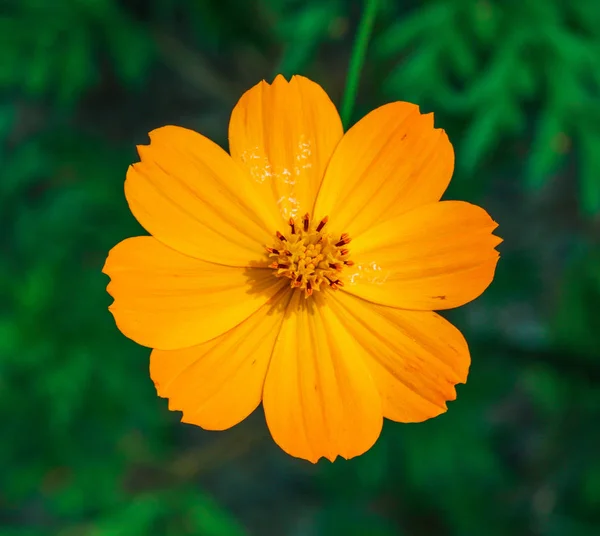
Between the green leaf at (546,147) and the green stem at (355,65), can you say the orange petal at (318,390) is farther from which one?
the green leaf at (546,147)

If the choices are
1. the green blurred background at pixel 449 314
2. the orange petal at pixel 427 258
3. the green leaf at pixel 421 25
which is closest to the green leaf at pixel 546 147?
the green blurred background at pixel 449 314

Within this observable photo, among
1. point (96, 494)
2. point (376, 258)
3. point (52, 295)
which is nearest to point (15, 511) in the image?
point (96, 494)

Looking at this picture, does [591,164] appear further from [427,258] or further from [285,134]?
[285,134]

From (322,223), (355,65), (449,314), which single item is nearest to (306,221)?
(322,223)

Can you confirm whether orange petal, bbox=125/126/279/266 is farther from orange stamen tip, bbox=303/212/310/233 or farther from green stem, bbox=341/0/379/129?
green stem, bbox=341/0/379/129

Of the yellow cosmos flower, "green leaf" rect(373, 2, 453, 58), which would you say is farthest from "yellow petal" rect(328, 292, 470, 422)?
"green leaf" rect(373, 2, 453, 58)

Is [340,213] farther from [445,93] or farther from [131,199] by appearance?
[445,93]
